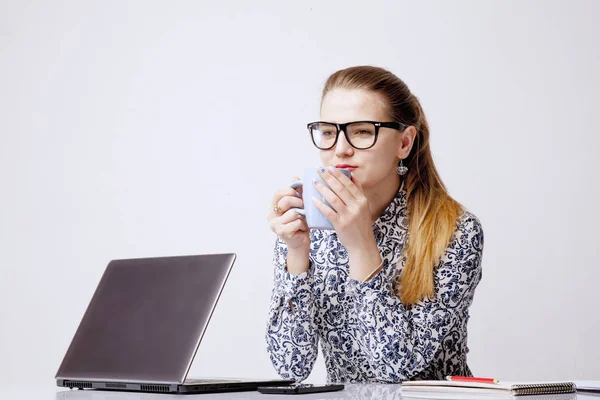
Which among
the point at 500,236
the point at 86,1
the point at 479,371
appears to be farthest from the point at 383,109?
the point at 86,1

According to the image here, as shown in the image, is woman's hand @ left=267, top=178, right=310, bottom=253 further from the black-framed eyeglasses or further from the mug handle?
the black-framed eyeglasses

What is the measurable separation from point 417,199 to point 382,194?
0.27 feet

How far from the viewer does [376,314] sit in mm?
1457

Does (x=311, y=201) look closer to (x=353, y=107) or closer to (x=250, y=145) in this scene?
(x=353, y=107)

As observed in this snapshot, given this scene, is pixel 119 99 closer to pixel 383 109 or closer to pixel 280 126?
pixel 280 126

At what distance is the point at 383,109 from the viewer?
1617 millimetres

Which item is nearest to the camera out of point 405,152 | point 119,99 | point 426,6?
point 405,152

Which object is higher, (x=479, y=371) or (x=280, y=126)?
(x=280, y=126)

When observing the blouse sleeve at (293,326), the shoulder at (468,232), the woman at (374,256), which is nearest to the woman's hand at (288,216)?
the woman at (374,256)

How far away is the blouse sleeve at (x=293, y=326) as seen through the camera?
1562 millimetres

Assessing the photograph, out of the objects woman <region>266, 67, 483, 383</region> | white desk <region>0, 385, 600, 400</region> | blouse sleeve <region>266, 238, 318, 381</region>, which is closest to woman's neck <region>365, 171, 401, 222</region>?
woman <region>266, 67, 483, 383</region>

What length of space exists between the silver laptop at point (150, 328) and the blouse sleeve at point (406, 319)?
32cm

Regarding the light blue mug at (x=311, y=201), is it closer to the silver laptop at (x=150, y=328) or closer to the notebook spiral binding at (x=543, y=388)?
the silver laptop at (x=150, y=328)

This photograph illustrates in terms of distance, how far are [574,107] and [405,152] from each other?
3.44ft
